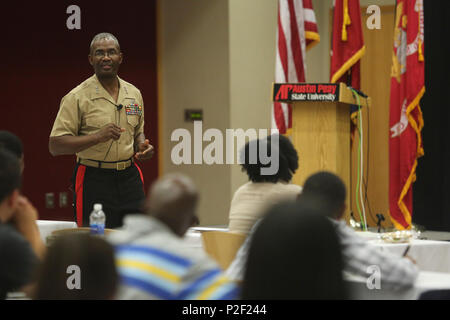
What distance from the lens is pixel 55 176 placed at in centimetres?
761

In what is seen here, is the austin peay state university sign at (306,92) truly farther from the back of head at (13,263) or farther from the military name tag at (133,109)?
the back of head at (13,263)

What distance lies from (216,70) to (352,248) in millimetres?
5216

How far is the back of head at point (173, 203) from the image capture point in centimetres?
193

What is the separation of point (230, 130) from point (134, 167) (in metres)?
3.23

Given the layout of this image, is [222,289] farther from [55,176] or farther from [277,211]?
[55,176]

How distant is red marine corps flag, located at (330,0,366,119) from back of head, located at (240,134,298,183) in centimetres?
199

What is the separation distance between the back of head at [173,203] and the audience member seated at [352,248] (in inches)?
29.5

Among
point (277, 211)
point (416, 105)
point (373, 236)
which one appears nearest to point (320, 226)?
point (277, 211)

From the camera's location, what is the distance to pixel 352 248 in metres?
2.90

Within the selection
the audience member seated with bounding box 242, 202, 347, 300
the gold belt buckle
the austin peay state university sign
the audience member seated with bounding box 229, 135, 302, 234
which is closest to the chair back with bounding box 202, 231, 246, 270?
the audience member seated with bounding box 229, 135, 302, 234

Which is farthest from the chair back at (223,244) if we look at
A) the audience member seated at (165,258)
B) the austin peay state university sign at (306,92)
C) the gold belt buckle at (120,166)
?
the austin peay state university sign at (306,92)

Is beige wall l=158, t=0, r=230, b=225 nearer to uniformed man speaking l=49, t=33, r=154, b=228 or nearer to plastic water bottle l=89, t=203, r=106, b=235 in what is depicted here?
uniformed man speaking l=49, t=33, r=154, b=228

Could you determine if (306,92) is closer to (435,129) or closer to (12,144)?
(12,144)

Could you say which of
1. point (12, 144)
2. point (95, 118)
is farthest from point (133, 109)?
point (12, 144)
